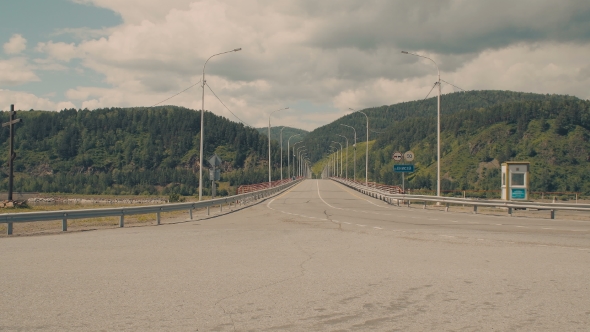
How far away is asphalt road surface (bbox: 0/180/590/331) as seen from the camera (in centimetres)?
618

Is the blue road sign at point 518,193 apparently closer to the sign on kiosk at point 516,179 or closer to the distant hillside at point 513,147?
the sign on kiosk at point 516,179

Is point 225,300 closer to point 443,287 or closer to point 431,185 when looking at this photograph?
point 443,287

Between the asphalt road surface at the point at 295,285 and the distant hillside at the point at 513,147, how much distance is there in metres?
115

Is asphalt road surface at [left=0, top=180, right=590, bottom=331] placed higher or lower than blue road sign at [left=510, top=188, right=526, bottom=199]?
lower

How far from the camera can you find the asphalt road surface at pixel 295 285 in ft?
20.3

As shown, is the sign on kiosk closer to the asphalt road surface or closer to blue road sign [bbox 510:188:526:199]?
blue road sign [bbox 510:188:526:199]

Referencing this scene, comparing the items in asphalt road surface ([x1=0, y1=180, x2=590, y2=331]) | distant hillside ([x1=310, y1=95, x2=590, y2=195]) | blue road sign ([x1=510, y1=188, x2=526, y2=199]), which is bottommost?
asphalt road surface ([x1=0, y1=180, x2=590, y2=331])

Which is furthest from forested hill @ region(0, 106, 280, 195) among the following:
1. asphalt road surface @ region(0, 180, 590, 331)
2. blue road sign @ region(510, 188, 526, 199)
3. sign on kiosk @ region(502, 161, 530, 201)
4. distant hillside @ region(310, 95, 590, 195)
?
asphalt road surface @ region(0, 180, 590, 331)

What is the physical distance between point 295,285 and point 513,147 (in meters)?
153

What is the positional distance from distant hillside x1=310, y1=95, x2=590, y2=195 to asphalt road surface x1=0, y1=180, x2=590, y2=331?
115m

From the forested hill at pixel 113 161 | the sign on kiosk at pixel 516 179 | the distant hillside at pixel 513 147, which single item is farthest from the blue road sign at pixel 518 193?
the forested hill at pixel 113 161

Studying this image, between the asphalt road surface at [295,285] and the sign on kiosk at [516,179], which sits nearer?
the asphalt road surface at [295,285]

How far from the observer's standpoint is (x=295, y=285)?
828cm

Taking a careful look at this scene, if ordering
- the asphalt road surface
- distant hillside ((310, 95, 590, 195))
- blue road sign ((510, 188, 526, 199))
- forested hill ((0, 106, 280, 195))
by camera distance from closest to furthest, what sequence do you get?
the asphalt road surface
blue road sign ((510, 188, 526, 199))
distant hillside ((310, 95, 590, 195))
forested hill ((0, 106, 280, 195))
